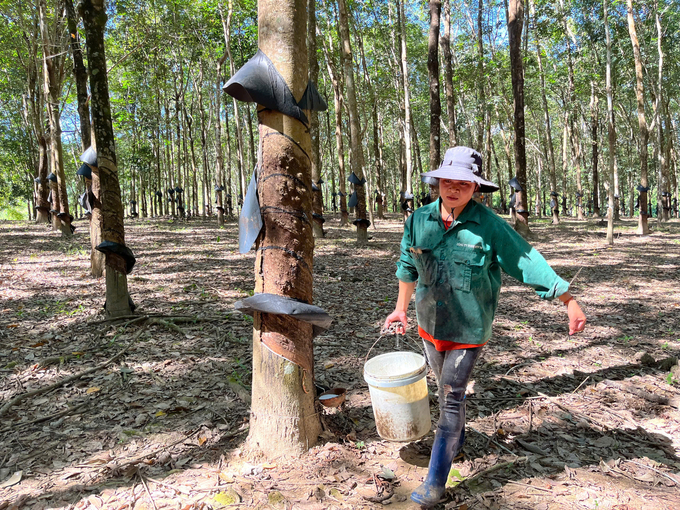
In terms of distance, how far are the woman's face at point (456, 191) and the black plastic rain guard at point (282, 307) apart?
3.13ft

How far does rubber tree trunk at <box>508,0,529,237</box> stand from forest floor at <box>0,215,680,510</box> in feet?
22.2

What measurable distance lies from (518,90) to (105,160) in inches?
480

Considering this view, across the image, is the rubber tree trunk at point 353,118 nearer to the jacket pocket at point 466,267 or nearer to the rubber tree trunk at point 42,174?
the jacket pocket at point 466,267

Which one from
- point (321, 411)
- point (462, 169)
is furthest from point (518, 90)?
point (321, 411)

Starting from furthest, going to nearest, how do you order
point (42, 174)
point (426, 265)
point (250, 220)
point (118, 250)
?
point (42, 174)
point (118, 250)
point (250, 220)
point (426, 265)

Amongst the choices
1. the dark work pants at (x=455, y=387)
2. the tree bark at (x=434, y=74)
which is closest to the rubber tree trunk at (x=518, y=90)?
the tree bark at (x=434, y=74)

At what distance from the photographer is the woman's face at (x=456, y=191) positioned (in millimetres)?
2350

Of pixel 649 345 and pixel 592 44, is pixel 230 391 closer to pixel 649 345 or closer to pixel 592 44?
pixel 649 345

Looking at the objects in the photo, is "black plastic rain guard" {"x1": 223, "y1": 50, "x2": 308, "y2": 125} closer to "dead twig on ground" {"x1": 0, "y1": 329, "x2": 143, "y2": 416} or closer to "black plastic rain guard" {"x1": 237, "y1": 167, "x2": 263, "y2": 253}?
"black plastic rain guard" {"x1": 237, "y1": 167, "x2": 263, "y2": 253}

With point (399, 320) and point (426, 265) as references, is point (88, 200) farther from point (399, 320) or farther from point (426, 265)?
point (426, 265)

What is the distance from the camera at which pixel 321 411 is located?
2945mm

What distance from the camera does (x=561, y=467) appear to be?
2.78m

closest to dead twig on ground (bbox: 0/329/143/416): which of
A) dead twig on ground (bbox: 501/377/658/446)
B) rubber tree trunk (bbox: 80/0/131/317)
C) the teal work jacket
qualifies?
rubber tree trunk (bbox: 80/0/131/317)

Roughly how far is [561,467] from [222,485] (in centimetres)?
211
